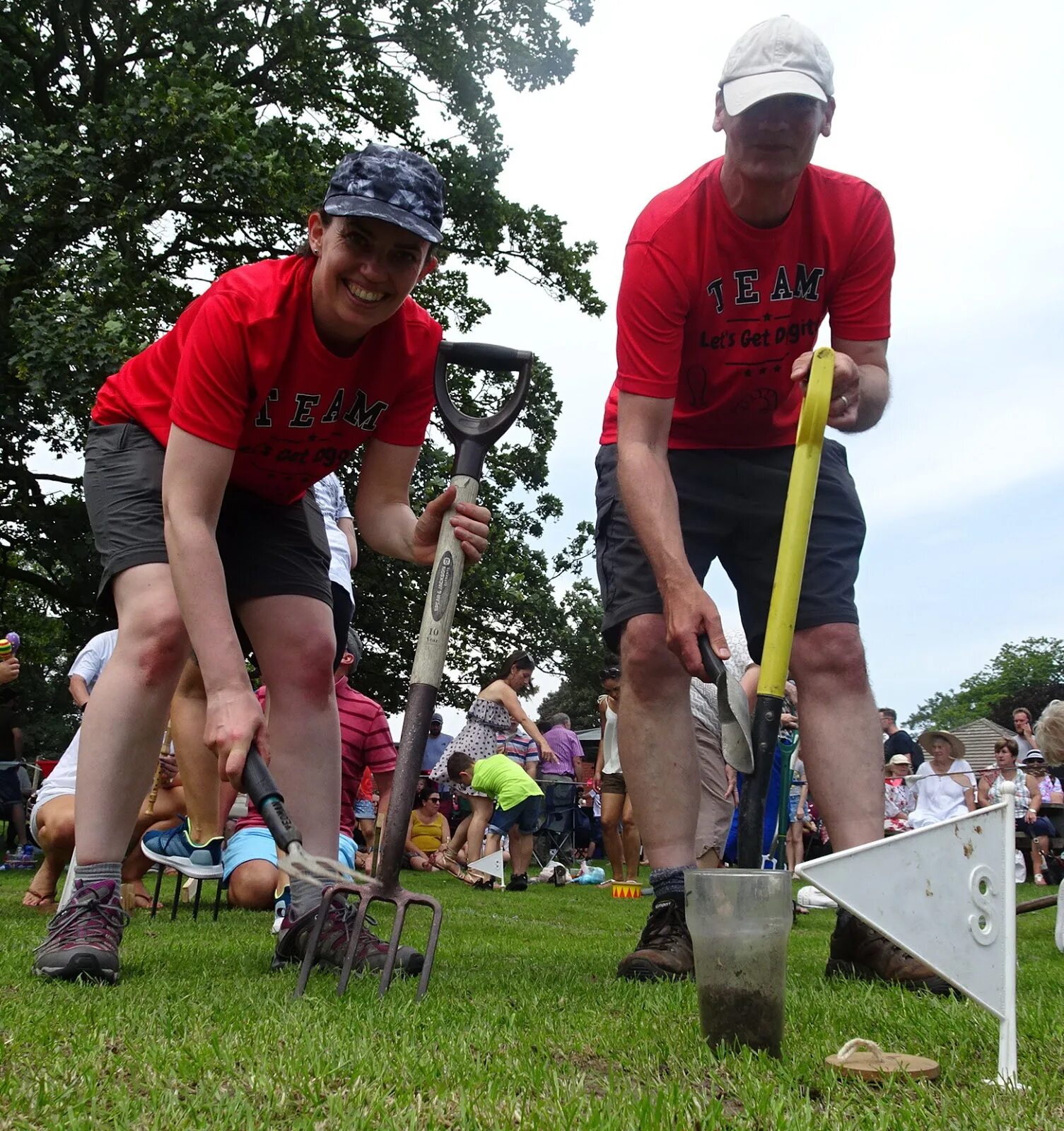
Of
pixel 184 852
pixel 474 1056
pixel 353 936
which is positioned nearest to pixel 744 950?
pixel 474 1056

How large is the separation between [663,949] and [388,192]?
1837mm

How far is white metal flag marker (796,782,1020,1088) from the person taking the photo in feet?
4.84

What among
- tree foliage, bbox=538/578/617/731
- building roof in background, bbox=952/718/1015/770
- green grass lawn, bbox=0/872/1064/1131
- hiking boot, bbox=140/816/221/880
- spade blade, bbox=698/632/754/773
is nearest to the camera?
green grass lawn, bbox=0/872/1064/1131

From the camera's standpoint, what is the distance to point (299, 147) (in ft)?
46.2

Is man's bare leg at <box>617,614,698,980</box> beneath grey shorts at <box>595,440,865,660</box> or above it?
beneath

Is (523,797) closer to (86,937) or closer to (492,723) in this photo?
(492,723)

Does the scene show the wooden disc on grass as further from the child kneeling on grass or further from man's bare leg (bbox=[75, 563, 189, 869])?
the child kneeling on grass

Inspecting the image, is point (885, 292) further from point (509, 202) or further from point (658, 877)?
point (509, 202)

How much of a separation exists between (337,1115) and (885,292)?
8.28ft

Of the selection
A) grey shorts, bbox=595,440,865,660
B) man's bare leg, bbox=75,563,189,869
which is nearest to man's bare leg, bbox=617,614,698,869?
grey shorts, bbox=595,440,865,660

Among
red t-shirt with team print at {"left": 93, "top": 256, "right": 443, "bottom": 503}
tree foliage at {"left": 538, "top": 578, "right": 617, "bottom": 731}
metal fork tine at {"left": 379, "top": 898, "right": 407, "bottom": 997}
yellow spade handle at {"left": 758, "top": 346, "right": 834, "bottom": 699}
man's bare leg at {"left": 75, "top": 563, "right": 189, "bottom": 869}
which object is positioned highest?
tree foliage at {"left": 538, "top": 578, "right": 617, "bottom": 731}

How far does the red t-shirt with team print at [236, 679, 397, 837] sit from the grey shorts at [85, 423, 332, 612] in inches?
112

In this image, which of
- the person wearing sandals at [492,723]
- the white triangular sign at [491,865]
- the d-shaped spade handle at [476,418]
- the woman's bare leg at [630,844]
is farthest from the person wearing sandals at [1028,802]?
the d-shaped spade handle at [476,418]

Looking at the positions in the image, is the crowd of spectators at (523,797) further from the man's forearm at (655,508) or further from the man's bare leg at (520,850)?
the man's forearm at (655,508)
